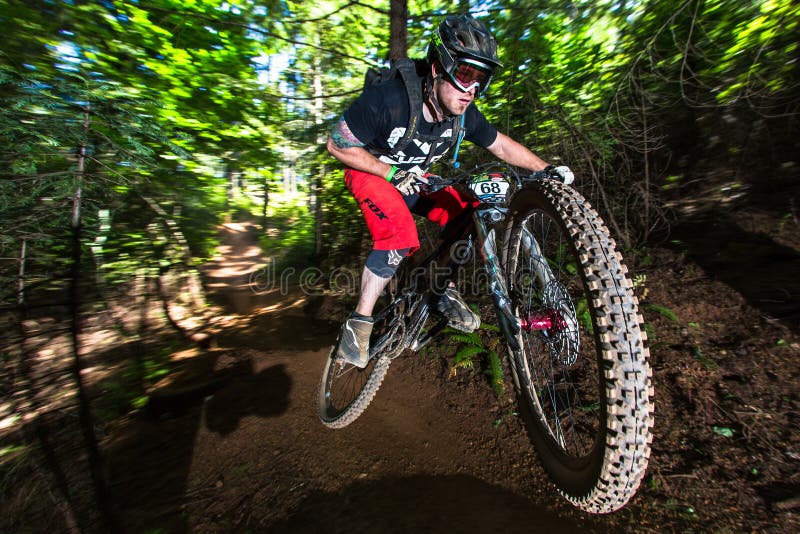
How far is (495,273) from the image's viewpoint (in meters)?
2.26

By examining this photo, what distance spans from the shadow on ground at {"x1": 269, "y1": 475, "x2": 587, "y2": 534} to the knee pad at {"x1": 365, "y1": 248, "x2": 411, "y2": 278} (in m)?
1.83

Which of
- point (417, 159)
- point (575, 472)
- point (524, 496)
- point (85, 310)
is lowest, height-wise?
point (524, 496)

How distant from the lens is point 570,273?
4336 millimetres

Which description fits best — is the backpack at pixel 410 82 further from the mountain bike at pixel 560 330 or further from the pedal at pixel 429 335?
the pedal at pixel 429 335

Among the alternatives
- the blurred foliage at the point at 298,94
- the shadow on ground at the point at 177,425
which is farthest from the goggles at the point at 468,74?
the shadow on ground at the point at 177,425

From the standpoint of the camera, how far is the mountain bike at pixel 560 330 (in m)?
1.39

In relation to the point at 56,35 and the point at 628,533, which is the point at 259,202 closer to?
the point at 56,35

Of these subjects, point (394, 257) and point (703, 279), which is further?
point (703, 279)

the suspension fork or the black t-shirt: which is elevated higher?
the black t-shirt

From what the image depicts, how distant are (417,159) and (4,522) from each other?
220 inches

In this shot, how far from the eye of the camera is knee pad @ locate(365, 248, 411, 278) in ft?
8.96

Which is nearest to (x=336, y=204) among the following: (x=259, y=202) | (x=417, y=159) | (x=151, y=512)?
(x=259, y=202)

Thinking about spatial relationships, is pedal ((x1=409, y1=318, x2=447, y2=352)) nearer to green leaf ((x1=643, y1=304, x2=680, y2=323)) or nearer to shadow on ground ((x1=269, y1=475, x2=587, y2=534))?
shadow on ground ((x1=269, y1=475, x2=587, y2=534))

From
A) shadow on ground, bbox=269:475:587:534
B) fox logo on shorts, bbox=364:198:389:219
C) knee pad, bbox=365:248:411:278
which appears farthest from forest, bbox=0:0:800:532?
fox logo on shorts, bbox=364:198:389:219
